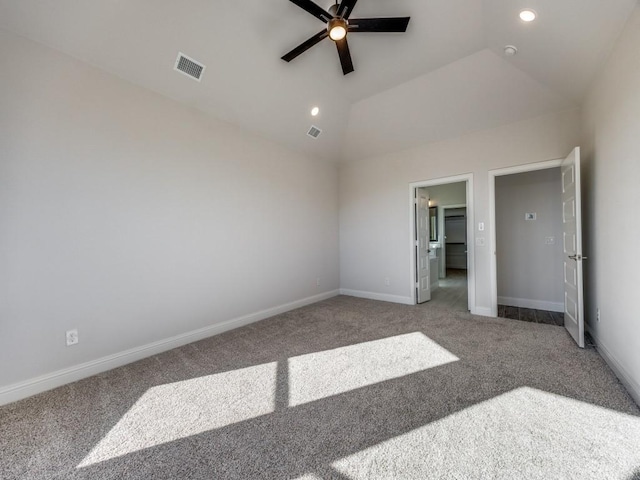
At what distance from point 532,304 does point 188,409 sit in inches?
202

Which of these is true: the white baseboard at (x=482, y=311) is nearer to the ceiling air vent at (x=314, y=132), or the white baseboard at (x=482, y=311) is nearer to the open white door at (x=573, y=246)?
the open white door at (x=573, y=246)

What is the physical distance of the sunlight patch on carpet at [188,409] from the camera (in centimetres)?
172

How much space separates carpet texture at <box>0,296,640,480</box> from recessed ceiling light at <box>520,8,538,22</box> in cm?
311

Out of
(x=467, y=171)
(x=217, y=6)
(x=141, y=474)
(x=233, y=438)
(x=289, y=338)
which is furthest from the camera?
(x=467, y=171)

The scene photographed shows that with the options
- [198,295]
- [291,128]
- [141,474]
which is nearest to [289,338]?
[198,295]

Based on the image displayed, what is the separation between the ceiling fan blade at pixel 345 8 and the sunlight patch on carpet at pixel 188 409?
3120 millimetres

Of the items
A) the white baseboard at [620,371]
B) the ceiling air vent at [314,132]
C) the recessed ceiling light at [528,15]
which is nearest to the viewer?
the white baseboard at [620,371]

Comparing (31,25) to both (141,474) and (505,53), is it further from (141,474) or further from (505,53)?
(505,53)

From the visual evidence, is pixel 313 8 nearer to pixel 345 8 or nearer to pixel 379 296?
pixel 345 8

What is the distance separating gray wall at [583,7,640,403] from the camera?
83.0 inches

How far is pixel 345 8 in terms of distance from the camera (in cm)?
234

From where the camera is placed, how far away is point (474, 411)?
1.94 meters

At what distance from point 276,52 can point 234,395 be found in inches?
137

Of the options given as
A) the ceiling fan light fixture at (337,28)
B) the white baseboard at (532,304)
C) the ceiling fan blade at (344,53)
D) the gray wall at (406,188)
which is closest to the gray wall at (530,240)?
the white baseboard at (532,304)
